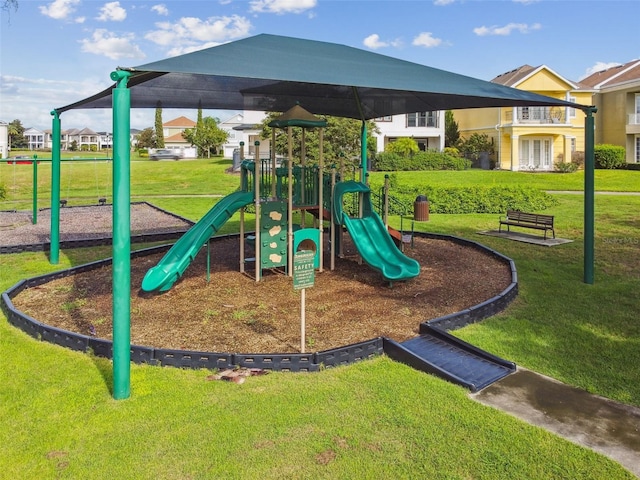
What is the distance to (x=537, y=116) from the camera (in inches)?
1510

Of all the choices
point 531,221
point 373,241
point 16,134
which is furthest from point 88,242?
point 16,134

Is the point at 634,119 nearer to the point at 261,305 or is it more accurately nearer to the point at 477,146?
the point at 477,146

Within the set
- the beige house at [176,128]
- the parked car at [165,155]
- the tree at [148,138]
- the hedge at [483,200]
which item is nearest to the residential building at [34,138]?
the beige house at [176,128]

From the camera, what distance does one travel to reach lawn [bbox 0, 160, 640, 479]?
3742mm

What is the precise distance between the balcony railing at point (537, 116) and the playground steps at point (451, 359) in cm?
3526

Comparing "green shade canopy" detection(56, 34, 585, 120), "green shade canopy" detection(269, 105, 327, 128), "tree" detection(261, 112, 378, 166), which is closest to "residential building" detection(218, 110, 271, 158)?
"tree" detection(261, 112, 378, 166)

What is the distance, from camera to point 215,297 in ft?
26.6

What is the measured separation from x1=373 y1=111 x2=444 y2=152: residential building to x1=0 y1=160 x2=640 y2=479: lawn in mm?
35971

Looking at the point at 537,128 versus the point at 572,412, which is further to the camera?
the point at 537,128

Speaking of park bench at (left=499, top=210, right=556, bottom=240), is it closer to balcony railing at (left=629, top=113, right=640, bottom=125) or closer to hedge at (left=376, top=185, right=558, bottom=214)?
hedge at (left=376, top=185, right=558, bottom=214)

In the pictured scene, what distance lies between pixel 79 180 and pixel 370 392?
33.0 meters

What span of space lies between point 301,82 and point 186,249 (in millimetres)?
3378

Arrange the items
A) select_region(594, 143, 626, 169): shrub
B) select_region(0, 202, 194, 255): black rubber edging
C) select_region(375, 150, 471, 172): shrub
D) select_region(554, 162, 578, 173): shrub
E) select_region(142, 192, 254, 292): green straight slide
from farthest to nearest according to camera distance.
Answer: select_region(594, 143, 626, 169): shrub → select_region(375, 150, 471, 172): shrub → select_region(554, 162, 578, 173): shrub → select_region(0, 202, 194, 255): black rubber edging → select_region(142, 192, 254, 292): green straight slide

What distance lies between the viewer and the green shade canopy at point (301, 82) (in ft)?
18.5
